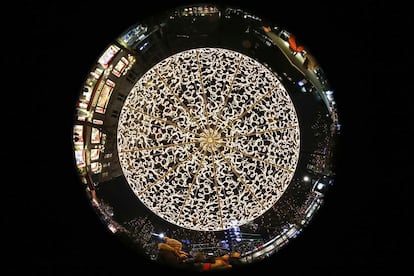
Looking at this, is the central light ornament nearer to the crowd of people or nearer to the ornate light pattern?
the ornate light pattern

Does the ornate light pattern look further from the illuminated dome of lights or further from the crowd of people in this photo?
the crowd of people

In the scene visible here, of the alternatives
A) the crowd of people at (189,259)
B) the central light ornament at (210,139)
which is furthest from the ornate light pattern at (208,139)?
the crowd of people at (189,259)

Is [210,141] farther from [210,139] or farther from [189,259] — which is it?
[189,259]

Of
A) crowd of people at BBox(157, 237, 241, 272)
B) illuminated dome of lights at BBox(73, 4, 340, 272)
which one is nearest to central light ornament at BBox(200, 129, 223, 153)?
illuminated dome of lights at BBox(73, 4, 340, 272)

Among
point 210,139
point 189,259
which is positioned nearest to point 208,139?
point 210,139

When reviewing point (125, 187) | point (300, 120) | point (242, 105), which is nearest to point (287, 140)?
point (300, 120)

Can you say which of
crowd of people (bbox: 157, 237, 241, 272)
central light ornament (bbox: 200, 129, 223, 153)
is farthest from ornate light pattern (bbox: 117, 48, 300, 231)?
crowd of people (bbox: 157, 237, 241, 272)

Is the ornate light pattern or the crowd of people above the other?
the ornate light pattern

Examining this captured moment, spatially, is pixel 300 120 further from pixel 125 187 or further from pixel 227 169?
pixel 125 187
